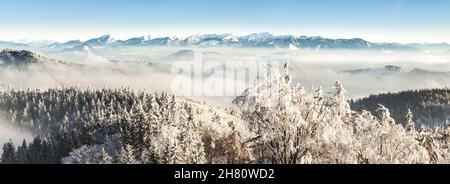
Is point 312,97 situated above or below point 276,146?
above

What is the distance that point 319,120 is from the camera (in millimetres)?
29219
